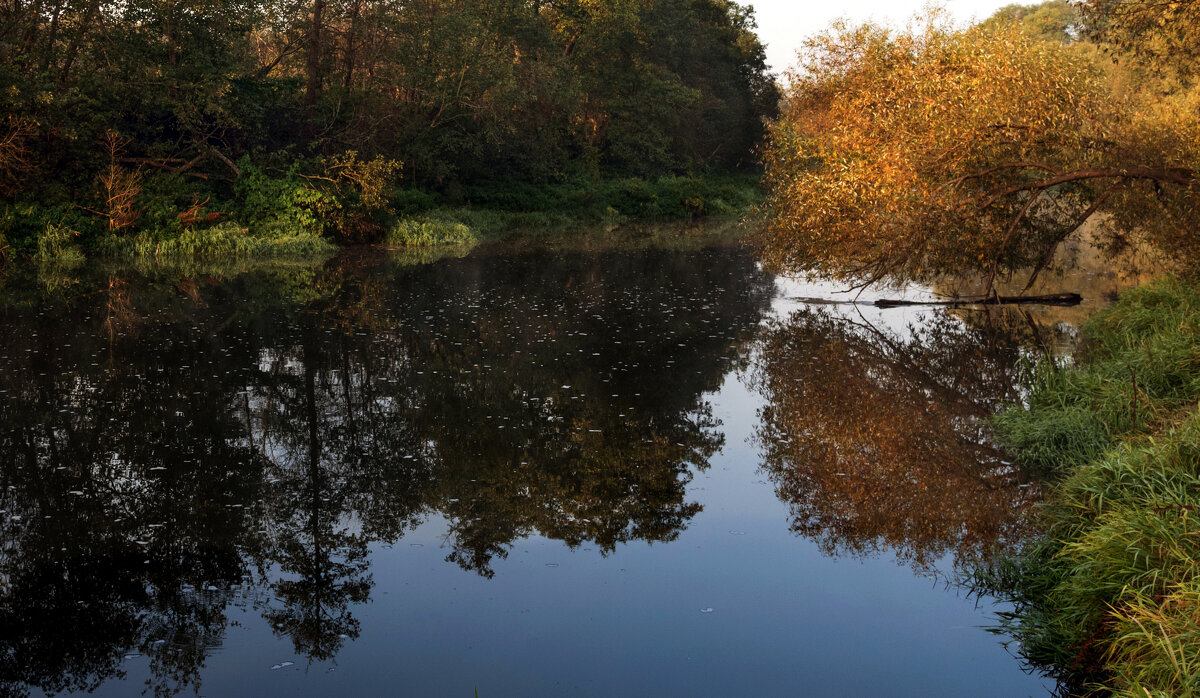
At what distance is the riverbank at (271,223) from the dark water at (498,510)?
11672 mm

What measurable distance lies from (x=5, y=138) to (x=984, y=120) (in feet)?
81.5

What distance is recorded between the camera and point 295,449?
1045cm

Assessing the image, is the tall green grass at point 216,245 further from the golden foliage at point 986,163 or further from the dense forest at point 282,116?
the golden foliage at point 986,163

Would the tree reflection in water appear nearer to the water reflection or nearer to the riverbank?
the water reflection

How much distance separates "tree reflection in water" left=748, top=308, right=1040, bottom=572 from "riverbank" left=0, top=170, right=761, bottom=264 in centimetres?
1936

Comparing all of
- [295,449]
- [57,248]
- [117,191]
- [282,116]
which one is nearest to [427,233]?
[282,116]

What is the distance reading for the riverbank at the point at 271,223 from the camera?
27703 mm

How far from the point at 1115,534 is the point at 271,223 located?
98.0 ft

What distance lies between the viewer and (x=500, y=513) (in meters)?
8.59

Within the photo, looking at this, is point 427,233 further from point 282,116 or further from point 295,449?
point 295,449

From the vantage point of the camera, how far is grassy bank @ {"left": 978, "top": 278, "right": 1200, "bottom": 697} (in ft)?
17.1

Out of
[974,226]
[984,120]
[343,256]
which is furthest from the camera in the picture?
[343,256]

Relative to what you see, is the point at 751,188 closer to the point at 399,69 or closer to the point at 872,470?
the point at 399,69

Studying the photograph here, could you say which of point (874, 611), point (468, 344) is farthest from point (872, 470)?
point (468, 344)
